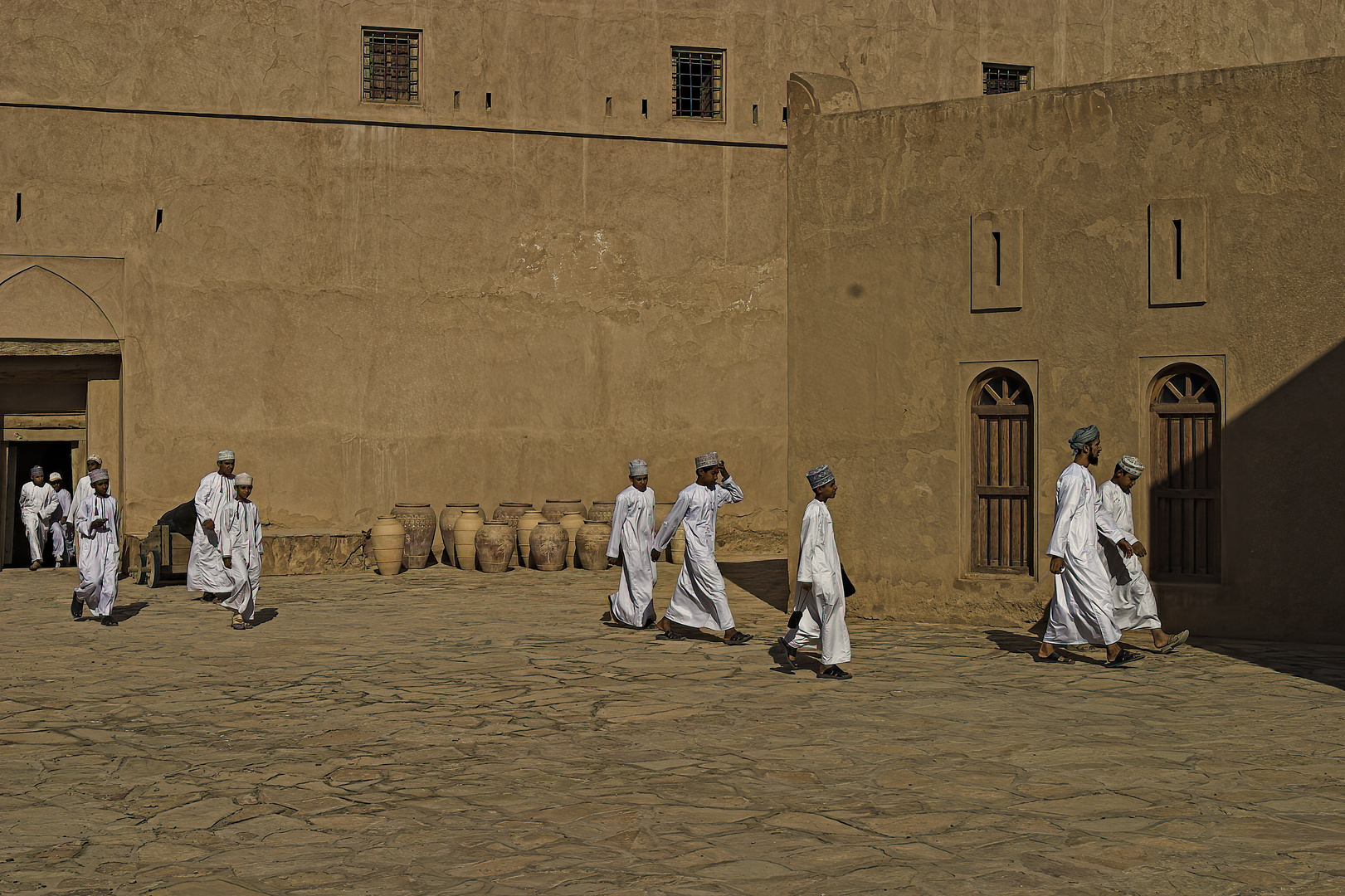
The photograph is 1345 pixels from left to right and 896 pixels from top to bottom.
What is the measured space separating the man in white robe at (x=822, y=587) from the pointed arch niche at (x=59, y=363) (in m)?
11.9

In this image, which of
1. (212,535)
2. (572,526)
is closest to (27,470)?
(212,535)

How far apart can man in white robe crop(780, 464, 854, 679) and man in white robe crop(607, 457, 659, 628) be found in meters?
2.64

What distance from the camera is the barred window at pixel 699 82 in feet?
64.5

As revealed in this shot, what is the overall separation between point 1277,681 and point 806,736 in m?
3.56

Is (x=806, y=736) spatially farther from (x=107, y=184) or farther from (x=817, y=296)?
(x=107, y=184)

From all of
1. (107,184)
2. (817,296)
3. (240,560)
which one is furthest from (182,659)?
(107,184)

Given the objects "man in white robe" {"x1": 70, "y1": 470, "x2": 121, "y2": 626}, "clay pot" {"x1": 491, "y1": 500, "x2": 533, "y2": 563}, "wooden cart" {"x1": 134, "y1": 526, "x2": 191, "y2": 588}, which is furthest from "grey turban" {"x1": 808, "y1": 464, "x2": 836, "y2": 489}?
"clay pot" {"x1": 491, "y1": 500, "x2": 533, "y2": 563}

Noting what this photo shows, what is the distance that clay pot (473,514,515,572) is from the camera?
667 inches

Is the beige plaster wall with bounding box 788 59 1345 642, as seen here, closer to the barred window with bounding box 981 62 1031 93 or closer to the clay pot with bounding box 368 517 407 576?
the clay pot with bounding box 368 517 407 576

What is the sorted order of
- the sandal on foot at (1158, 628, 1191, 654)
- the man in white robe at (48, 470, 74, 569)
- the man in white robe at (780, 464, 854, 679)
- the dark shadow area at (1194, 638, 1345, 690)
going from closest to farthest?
the man in white robe at (780, 464, 854, 679) < the dark shadow area at (1194, 638, 1345, 690) < the sandal on foot at (1158, 628, 1191, 654) < the man in white robe at (48, 470, 74, 569)

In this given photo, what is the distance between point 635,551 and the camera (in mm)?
11641

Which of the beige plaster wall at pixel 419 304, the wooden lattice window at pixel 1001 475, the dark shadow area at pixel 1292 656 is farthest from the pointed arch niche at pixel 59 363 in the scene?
the dark shadow area at pixel 1292 656

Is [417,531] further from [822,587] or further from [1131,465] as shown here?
[1131,465]

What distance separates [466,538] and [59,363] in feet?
19.6
